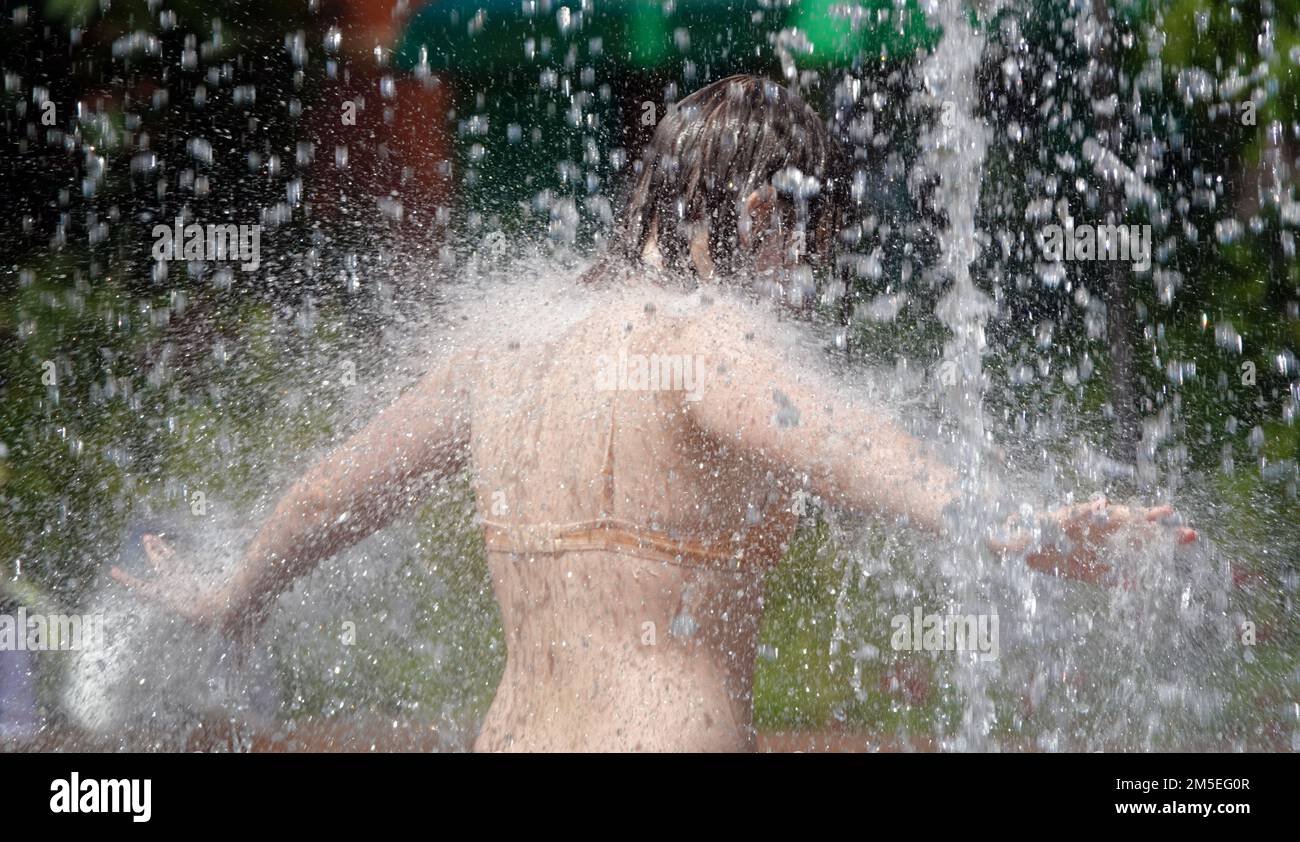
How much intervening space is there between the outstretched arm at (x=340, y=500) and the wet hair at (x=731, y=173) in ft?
1.39

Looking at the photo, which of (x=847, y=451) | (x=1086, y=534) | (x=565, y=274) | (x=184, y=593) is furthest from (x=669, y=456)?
(x=565, y=274)

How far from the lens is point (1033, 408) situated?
201 inches

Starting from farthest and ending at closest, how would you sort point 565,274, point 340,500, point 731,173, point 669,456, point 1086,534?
1. point 565,274
2. point 340,500
3. point 731,173
4. point 669,456
5. point 1086,534

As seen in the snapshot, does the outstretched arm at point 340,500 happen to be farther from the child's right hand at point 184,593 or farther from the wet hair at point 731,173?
the wet hair at point 731,173

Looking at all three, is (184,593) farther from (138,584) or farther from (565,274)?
(565,274)

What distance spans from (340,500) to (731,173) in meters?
0.85

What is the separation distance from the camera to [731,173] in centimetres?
186

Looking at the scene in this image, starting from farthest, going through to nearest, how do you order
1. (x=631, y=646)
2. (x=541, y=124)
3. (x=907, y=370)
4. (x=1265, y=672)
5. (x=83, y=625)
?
1. (x=541, y=124)
2. (x=907, y=370)
3. (x=1265, y=672)
4. (x=83, y=625)
5. (x=631, y=646)

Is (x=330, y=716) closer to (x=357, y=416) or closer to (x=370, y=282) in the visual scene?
(x=357, y=416)

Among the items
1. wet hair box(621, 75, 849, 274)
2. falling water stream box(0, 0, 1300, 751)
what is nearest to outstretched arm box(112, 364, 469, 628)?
wet hair box(621, 75, 849, 274)

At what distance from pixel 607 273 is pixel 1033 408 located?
12.0ft

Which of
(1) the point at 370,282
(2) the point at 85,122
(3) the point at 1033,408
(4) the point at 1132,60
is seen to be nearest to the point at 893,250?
(3) the point at 1033,408

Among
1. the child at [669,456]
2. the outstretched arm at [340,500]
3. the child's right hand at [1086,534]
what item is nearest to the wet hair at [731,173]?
the child at [669,456]

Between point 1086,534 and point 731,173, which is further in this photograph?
point 731,173
